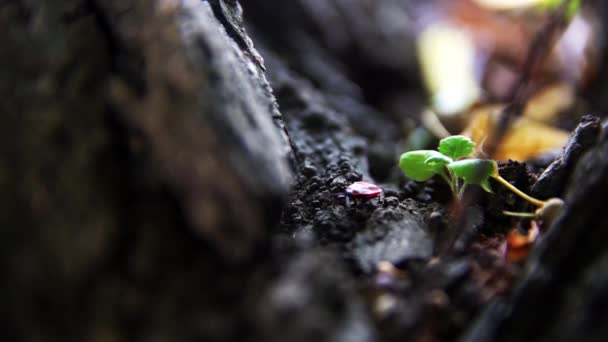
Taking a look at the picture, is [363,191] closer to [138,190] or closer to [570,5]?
[138,190]

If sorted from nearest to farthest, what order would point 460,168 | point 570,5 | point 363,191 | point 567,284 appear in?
point 567,284 < point 460,168 < point 363,191 < point 570,5

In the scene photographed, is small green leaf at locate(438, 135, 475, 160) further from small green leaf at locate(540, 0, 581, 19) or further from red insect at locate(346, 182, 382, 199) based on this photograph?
small green leaf at locate(540, 0, 581, 19)

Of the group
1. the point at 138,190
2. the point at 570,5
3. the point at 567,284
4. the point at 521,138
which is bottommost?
the point at 521,138

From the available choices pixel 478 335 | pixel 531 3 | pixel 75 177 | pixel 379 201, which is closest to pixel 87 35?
pixel 75 177

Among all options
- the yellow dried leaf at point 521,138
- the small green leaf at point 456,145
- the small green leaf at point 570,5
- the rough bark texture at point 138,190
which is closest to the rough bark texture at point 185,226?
the rough bark texture at point 138,190

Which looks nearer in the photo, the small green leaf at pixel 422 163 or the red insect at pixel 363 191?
the small green leaf at pixel 422 163

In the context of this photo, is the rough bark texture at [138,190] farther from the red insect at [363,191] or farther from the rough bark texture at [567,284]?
the rough bark texture at [567,284]

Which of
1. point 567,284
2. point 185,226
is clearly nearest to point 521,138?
point 567,284
